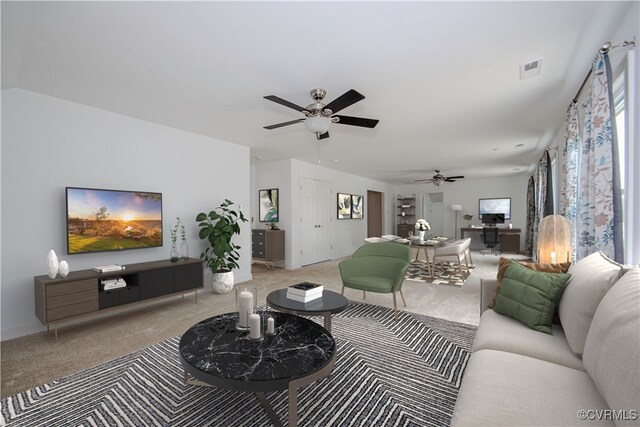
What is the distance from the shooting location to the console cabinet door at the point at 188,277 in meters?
3.76

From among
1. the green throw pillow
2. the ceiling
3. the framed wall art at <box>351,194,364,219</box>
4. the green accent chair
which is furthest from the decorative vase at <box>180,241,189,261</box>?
the framed wall art at <box>351,194,364,219</box>

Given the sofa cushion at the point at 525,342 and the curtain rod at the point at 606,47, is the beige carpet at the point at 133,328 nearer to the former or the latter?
the sofa cushion at the point at 525,342

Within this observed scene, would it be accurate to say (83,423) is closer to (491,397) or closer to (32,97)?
(491,397)

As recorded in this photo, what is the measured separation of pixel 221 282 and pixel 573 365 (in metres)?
4.09

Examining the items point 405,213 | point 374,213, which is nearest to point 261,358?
point 374,213

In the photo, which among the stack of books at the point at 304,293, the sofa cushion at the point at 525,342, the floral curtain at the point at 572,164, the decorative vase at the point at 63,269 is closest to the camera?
the sofa cushion at the point at 525,342

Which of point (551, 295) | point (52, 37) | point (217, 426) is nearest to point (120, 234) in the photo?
point (52, 37)

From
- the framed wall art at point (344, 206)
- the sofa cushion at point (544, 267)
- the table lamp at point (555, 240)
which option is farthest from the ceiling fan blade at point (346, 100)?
the framed wall art at point (344, 206)

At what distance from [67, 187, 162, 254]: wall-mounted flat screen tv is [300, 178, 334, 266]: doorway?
3.42m

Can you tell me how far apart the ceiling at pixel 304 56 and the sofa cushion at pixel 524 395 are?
2.08 m

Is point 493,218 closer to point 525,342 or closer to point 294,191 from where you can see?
point 294,191

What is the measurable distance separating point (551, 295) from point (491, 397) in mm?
1068

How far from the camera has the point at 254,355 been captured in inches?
63.5

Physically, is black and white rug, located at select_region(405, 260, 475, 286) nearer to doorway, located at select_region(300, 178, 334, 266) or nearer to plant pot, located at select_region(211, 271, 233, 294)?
doorway, located at select_region(300, 178, 334, 266)
